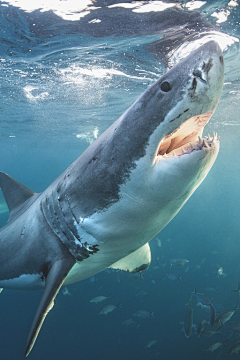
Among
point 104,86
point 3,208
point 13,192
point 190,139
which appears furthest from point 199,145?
point 3,208

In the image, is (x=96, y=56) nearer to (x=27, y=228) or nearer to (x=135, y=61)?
(x=135, y=61)

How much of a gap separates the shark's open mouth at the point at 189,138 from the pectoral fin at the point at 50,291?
1.43 metres

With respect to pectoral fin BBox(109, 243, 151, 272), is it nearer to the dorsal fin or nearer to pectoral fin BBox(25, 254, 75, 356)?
pectoral fin BBox(25, 254, 75, 356)

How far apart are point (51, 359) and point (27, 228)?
8838mm

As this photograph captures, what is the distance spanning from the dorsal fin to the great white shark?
1173 mm

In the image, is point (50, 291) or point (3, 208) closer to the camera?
point (50, 291)

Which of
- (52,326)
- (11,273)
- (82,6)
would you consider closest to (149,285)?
(52,326)

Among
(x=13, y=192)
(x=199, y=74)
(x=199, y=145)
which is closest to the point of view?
(x=199, y=74)

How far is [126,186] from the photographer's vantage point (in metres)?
2.02

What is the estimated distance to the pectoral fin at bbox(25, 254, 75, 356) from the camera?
6.81 ft

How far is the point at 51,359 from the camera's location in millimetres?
9070

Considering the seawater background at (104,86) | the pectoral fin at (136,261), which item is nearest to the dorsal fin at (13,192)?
the pectoral fin at (136,261)

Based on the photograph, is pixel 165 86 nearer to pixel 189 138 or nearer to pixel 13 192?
pixel 189 138

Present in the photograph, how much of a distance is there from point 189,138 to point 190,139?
0.01 m
